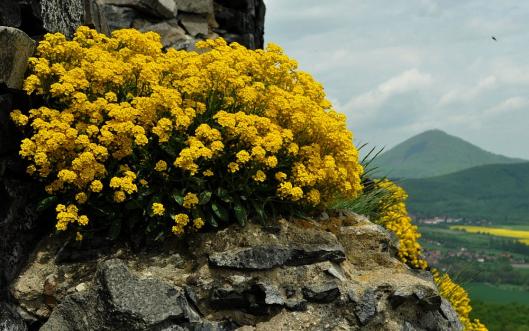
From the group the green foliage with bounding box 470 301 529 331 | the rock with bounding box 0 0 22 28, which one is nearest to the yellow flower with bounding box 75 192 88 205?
the rock with bounding box 0 0 22 28

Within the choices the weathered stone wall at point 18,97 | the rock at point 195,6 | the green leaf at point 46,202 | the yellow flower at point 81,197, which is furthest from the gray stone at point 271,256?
the rock at point 195,6

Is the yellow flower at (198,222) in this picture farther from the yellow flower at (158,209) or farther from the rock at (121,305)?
the rock at (121,305)

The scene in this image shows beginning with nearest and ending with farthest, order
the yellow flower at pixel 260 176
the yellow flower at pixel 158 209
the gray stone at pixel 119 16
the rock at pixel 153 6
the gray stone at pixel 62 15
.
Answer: the yellow flower at pixel 158 209 → the yellow flower at pixel 260 176 → the gray stone at pixel 62 15 → the gray stone at pixel 119 16 → the rock at pixel 153 6

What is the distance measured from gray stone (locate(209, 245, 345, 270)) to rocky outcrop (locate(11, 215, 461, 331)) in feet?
0.05

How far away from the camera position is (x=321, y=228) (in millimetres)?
9195

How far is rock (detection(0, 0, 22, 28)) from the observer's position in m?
8.80

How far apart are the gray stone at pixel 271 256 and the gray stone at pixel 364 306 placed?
716mm

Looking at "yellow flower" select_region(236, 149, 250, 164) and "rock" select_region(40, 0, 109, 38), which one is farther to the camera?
"rock" select_region(40, 0, 109, 38)

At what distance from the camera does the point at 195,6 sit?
20500 millimetres

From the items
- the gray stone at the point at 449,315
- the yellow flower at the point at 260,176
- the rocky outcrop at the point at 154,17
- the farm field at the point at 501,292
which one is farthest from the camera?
the farm field at the point at 501,292

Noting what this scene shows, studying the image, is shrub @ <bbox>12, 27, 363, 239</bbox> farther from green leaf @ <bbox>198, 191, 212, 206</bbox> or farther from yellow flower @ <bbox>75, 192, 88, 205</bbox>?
yellow flower @ <bbox>75, 192, 88, 205</bbox>

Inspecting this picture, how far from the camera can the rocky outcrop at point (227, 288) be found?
24.1 feet

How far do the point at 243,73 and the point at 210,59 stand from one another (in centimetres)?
76

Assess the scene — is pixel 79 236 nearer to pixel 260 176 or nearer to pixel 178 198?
pixel 178 198
